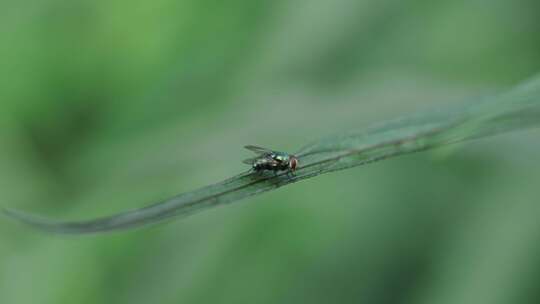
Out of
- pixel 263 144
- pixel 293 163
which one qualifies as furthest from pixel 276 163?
pixel 263 144

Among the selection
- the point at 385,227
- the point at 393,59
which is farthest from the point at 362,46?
the point at 385,227

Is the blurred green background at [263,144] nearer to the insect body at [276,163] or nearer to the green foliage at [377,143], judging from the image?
the insect body at [276,163]

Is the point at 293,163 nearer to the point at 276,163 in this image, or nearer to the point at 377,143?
the point at 276,163

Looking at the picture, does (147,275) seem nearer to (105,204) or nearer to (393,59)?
(105,204)

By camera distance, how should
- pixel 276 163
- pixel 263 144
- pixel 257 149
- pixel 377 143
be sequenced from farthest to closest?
pixel 263 144
pixel 257 149
pixel 276 163
pixel 377 143

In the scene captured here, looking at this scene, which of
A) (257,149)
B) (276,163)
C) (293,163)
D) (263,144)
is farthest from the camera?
(263,144)

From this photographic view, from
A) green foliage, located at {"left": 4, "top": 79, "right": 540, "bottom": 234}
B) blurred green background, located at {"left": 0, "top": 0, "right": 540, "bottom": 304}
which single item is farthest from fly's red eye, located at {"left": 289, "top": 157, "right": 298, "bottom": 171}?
blurred green background, located at {"left": 0, "top": 0, "right": 540, "bottom": 304}

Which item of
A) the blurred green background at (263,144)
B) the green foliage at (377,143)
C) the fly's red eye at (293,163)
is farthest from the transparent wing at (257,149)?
the green foliage at (377,143)
